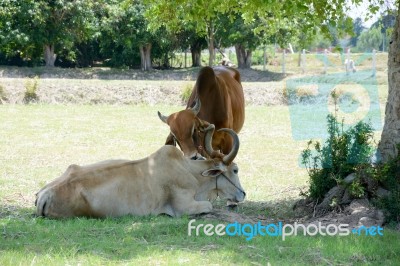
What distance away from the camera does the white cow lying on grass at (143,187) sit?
27.3ft

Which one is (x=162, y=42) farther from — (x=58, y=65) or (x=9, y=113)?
(x=9, y=113)

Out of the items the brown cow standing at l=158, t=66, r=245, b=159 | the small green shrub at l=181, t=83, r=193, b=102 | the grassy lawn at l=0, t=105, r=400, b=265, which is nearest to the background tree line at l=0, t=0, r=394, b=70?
the small green shrub at l=181, t=83, r=193, b=102

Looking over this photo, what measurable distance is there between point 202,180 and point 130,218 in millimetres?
1283

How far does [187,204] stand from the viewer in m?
8.83

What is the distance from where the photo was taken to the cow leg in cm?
870

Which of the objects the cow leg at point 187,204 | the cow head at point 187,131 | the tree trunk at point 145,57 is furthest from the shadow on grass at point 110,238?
the tree trunk at point 145,57

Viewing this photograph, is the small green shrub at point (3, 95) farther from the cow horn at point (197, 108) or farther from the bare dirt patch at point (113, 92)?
the cow horn at point (197, 108)

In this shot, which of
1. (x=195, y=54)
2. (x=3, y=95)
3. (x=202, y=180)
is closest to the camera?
(x=202, y=180)

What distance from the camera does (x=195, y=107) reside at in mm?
10695

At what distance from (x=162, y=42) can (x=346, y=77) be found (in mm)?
11819

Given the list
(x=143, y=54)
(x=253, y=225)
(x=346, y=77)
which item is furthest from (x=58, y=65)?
(x=253, y=225)

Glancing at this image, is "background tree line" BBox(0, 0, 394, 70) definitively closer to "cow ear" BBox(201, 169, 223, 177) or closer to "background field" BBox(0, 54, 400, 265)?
"background field" BBox(0, 54, 400, 265)

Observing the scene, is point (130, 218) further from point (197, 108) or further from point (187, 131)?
point (197, 108)

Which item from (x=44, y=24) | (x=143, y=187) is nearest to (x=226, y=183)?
(x=143, y=187)
